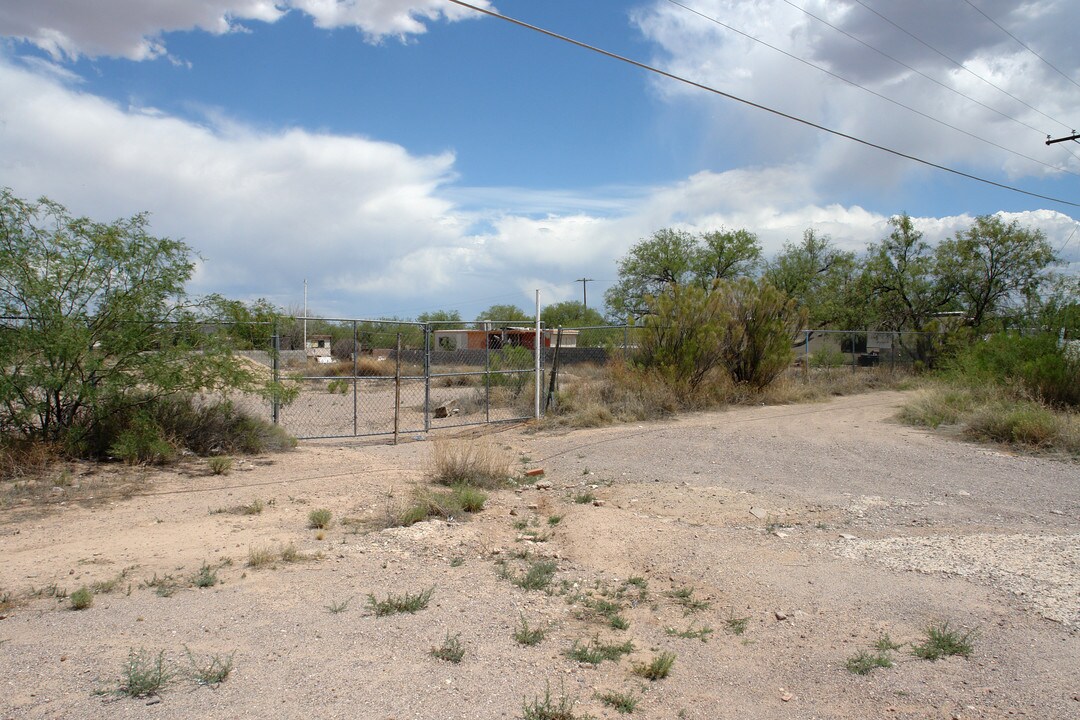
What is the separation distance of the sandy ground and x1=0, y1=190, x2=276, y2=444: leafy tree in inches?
44.2

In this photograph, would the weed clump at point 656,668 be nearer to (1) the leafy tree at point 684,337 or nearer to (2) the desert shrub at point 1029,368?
(1) the leafy tree at point 684,337

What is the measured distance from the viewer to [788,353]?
2134cm

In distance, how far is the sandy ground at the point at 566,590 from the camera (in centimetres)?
441

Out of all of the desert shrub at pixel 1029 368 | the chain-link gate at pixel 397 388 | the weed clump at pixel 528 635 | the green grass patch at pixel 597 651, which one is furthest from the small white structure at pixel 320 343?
the green grass patch at pixel 597 651

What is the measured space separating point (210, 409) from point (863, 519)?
Answer: 904 centimetres

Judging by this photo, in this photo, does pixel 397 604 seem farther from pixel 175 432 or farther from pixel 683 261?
pixel 683 261

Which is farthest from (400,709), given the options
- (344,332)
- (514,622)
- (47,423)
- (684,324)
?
(344,332)

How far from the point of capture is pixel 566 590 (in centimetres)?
627

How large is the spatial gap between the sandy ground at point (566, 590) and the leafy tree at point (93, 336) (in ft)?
3.68

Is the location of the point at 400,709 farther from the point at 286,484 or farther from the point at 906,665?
the point at 286,484

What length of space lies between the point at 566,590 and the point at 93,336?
7383mm

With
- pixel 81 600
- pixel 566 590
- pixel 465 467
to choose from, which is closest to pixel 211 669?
pixel 81 600

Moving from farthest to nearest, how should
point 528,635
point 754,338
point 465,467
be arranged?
point 754,338 < point 465,467 < point 528,635

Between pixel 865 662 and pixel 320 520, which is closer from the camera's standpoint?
pixel 865 662
